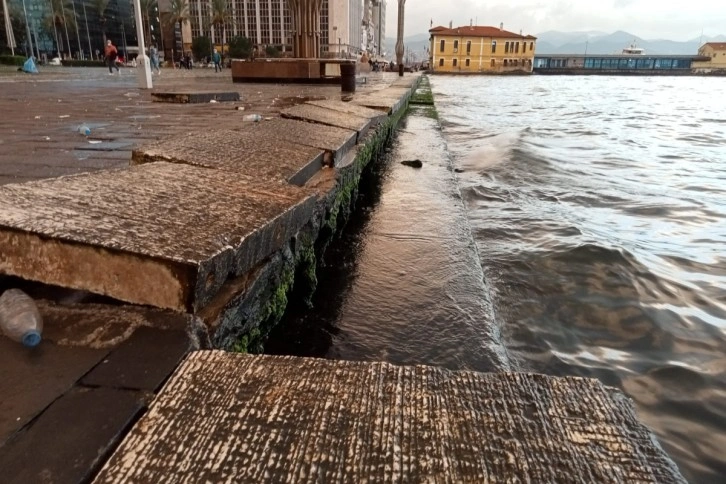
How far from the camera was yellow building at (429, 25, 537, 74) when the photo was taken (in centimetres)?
7850

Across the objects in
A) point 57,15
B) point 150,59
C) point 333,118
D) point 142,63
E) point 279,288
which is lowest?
point 279,288

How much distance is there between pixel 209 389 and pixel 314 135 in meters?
2.77

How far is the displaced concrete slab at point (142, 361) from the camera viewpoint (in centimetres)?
105

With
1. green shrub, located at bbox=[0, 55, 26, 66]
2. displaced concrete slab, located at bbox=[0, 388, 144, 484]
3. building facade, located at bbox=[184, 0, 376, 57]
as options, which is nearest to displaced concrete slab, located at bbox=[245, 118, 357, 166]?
displaced concrete slab, located at bbox=[0, 388, 144, 484]

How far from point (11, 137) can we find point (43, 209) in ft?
11.6

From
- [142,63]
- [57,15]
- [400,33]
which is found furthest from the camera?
[57,15]

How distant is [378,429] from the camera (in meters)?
0.93

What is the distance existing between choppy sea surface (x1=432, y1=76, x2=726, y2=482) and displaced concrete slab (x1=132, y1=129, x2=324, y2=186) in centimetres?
144

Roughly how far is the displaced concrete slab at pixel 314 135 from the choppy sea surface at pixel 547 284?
564 mm

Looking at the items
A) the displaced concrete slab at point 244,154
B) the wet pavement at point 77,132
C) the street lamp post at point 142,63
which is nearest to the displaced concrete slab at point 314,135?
the displaced concrete slab at point 244,154

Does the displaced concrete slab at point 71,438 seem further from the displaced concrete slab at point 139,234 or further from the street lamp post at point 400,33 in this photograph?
the street lamp post at point 400,33

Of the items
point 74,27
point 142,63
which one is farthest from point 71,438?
point 74,27

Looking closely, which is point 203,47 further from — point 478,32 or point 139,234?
point 139,234

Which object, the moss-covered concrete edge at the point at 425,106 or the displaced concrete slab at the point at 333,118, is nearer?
the displaced concrete slab at the point at 333,118
